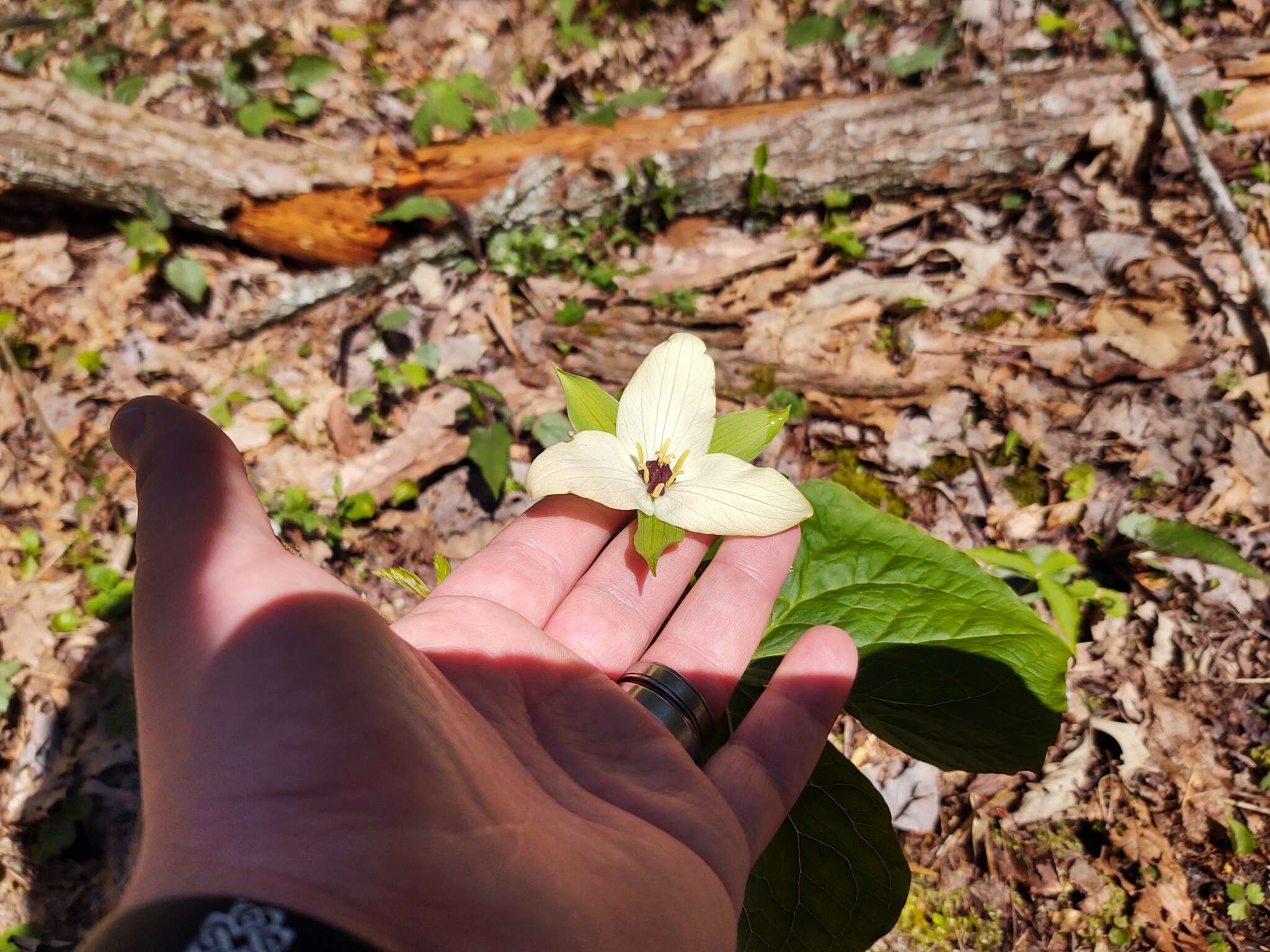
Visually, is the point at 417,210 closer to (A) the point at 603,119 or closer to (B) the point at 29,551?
(A) the point at 603,119

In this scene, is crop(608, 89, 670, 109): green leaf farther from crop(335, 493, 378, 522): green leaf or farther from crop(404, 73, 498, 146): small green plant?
crop(335, 493, 378, 522): green leaf

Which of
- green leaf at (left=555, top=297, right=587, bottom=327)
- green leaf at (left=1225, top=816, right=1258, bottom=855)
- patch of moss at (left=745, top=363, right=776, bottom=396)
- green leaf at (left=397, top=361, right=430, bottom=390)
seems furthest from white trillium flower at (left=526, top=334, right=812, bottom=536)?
green leaf at (left=1225, top=816, right=1258, bottom=855)

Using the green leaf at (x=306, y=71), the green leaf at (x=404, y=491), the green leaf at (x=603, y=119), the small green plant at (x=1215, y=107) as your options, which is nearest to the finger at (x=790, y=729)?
the green leaf at (x=404, y=491)

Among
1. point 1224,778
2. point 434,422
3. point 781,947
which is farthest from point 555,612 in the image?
point 1224,778

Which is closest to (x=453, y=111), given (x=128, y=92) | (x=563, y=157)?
(x=563, y=157)

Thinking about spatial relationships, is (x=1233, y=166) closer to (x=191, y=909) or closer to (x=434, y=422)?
(x=434, y=422)

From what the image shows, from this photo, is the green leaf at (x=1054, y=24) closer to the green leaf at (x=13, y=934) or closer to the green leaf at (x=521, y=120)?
the green leaf at (x=521, y=120)
